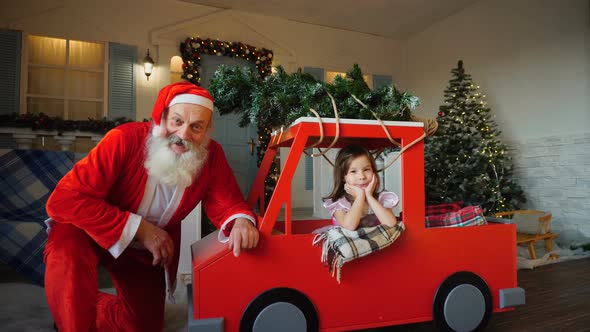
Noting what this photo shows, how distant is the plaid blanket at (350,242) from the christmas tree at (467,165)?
3.23 metres

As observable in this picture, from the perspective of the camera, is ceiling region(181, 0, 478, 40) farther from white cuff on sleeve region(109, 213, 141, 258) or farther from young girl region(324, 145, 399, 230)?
white cuff on sleeve region(109, 213, 141, 258)

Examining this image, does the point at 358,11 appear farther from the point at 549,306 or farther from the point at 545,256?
the point at 549,306

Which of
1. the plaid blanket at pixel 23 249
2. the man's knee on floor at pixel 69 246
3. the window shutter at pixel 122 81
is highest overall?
the window shutter at pixel 122 81

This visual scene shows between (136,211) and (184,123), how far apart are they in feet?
1.28

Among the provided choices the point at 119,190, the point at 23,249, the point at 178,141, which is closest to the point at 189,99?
the point at 178,141

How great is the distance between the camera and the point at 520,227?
3383 mm

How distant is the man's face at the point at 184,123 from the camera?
1286mm

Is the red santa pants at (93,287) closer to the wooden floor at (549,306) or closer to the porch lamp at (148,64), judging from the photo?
the wooden floor at (549,306)

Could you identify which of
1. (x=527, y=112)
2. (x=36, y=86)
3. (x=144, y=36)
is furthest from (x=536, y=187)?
(x=36, y=86)

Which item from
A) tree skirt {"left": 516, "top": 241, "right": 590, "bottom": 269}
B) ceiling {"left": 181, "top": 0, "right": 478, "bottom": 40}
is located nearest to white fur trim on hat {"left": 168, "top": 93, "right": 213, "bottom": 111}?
tree skirt {"left": 516, "top": 241, "right": 590, "bottom": 269}

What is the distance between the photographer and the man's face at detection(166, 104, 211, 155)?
1286mm

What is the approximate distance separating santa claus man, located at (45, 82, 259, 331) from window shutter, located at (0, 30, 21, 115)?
14.5ft

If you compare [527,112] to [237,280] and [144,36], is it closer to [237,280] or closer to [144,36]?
[237,280]

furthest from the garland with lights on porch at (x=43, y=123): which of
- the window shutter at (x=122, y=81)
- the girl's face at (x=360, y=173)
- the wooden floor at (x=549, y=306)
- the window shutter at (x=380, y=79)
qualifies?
the window shutter at (x=380, y=79)
